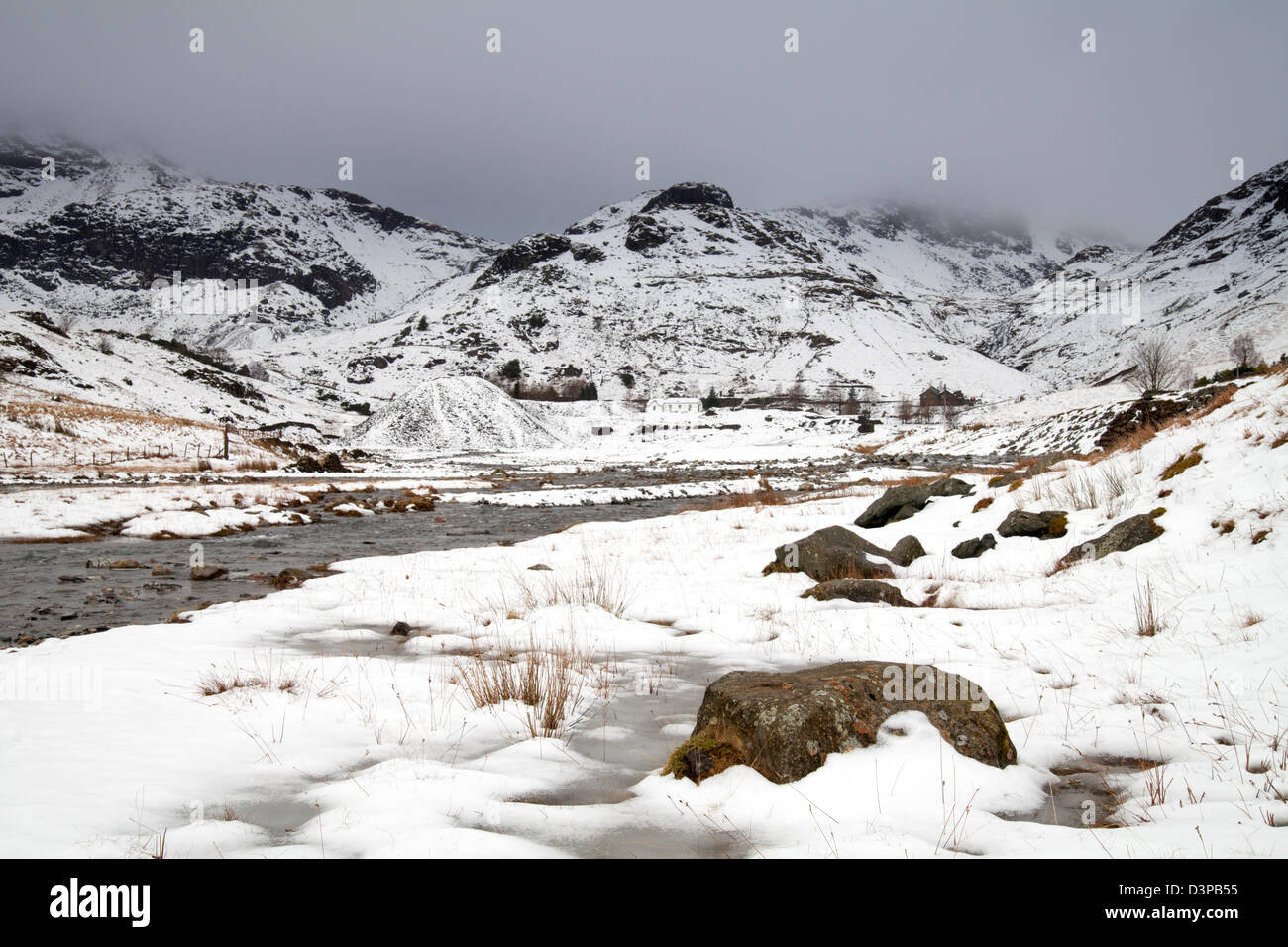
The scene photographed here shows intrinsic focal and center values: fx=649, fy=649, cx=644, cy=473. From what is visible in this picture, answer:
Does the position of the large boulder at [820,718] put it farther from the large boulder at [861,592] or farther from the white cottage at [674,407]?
the white cottage at [674,407]

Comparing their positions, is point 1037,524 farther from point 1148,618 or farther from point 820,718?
point 820,718

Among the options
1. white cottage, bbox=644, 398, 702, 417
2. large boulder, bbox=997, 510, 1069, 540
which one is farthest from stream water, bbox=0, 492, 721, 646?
white cottage, bbox=644, 398, 702, 417

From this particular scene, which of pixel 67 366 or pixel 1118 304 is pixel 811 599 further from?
pixel 1118 304

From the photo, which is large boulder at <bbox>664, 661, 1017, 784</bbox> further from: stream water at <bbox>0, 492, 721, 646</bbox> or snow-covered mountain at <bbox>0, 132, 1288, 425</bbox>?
snow-covered mountain at <bbox>0, 132, 1288, 425</bbox>

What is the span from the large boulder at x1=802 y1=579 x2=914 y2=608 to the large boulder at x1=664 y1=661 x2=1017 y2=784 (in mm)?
3604

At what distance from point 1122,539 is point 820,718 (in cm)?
588

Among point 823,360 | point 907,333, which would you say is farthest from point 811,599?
point 907,333

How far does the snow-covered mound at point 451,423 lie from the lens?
6456cm

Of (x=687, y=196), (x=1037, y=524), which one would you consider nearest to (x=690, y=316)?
(x=687, y=196)

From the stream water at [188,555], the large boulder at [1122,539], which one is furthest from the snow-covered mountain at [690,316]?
the large boulder at [1122,539]

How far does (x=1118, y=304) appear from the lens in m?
157

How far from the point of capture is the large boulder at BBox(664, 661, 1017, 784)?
3.29 meters
